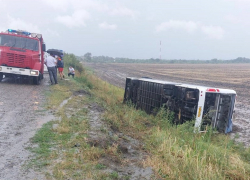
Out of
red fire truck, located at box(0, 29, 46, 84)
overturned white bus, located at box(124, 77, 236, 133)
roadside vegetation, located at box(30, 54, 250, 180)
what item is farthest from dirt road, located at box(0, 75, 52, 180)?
overturned white bus, located at box(124, 77, 236, 133)

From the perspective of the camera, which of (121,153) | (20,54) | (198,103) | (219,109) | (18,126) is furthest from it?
(20,54)

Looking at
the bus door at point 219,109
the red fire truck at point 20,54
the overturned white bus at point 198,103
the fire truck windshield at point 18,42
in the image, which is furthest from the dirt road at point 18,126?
the bus door at point 219,109

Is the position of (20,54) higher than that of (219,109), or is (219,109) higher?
(20,54)

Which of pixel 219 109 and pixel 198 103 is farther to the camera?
pixel 219 109

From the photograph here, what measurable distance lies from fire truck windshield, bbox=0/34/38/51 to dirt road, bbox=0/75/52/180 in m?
2.81

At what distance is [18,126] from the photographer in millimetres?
6824

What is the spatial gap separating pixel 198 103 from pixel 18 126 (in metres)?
5.00

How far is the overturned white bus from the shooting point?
8.09 metres

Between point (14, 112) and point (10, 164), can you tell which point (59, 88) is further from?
point (10, 164)

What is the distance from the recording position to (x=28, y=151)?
5.20 meters

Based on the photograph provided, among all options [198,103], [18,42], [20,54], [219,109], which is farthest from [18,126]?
[18,42]

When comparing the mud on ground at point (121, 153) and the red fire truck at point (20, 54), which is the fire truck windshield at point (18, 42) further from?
the mud on ground at point (121, 153)

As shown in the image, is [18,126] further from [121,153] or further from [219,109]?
[219,109]

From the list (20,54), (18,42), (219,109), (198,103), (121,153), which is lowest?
(121,153)
